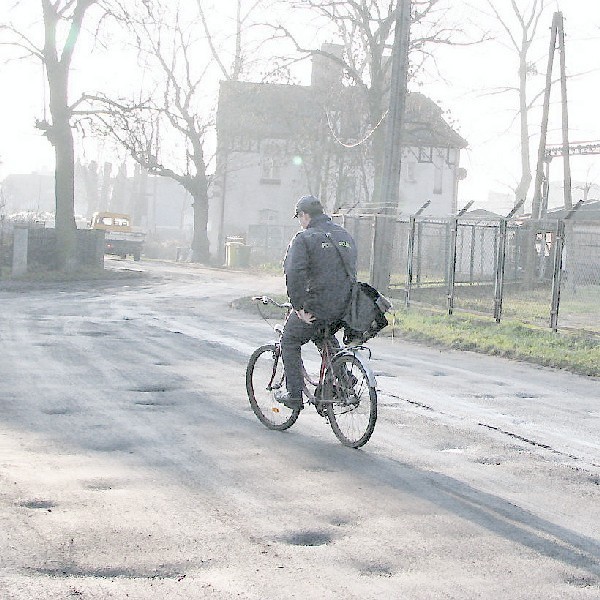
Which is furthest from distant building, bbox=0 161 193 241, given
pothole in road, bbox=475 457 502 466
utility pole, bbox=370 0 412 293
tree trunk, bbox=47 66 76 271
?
pothole in road, bbox=475 457 502 466

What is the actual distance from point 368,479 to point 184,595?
2.55 metres

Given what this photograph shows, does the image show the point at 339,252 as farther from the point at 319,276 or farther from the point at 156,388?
the point at 156,388

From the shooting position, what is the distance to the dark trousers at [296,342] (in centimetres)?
835

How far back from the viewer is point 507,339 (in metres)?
17.0

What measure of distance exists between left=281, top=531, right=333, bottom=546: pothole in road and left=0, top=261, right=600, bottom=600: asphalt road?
0.01 m

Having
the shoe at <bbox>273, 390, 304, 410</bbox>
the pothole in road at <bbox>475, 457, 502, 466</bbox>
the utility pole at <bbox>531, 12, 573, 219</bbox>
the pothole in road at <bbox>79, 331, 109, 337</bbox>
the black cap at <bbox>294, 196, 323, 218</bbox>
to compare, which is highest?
the utility pole at <bbox>531, 12, 573, 219</bbox>

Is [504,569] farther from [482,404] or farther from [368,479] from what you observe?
[482,404]

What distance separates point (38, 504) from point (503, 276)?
14582 mm

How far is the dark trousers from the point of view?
8.35m

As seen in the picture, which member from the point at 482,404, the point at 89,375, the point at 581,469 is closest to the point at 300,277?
the point at 581,469

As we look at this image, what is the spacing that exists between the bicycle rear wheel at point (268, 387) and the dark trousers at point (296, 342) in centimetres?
19

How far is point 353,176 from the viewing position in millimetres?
54750

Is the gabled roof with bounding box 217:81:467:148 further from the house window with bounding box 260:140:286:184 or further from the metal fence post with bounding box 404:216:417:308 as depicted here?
the metal fence post with bounding box 404:216:417:308

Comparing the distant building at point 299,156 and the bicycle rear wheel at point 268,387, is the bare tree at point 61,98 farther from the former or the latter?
the bicycle rear wheel at point 268,387
